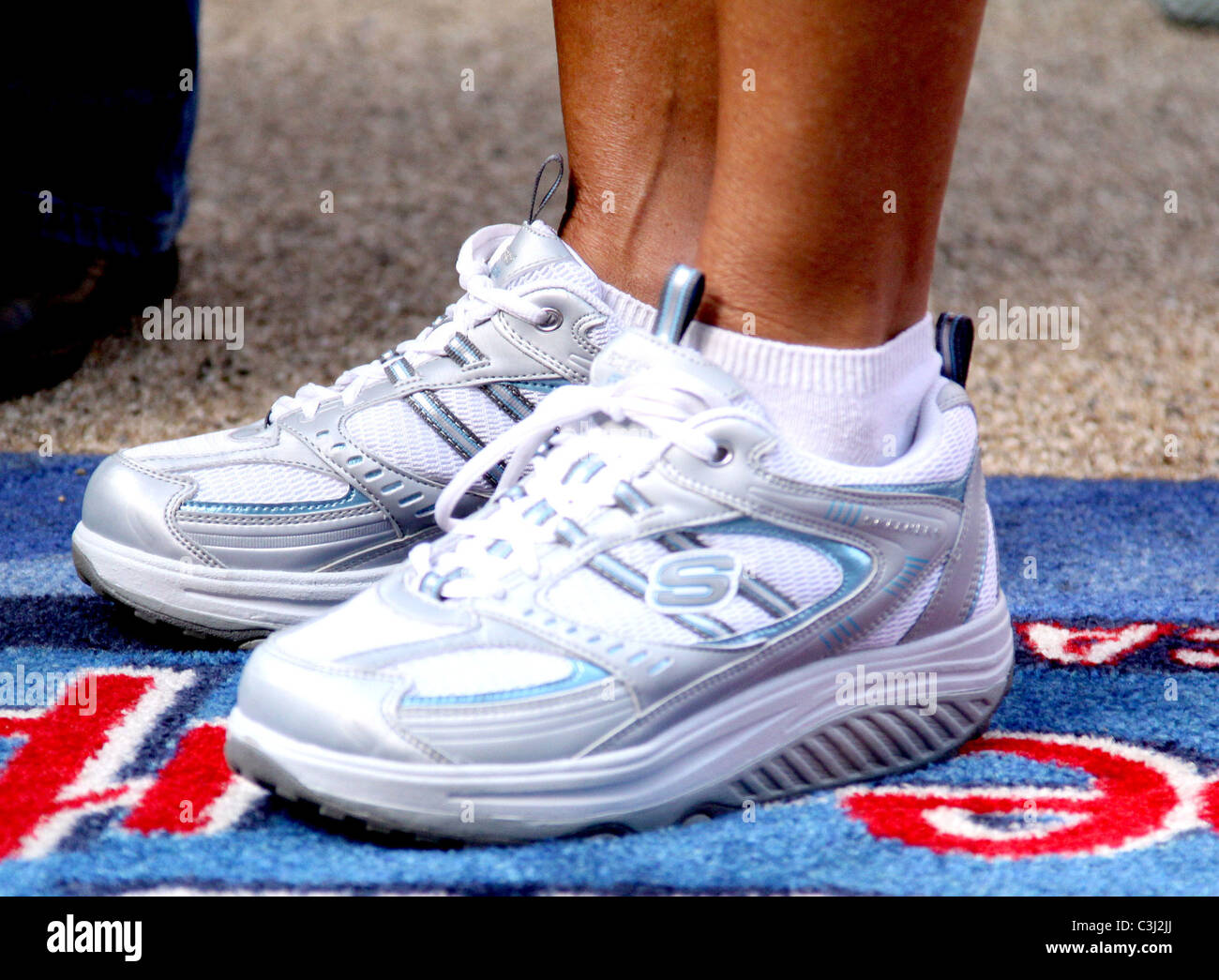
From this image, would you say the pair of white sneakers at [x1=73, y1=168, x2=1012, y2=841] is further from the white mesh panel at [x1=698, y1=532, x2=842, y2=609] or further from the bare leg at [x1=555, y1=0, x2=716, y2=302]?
the bare leg at [x1=555, y1=0, x2=716, y2=302]

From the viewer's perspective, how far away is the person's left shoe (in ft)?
1.75

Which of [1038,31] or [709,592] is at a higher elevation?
[1038,31]

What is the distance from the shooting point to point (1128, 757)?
65 centimetres

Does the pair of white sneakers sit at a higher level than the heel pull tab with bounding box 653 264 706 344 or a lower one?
lower

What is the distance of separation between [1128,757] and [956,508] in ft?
0.54

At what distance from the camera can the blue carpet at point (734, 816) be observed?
1.71ft

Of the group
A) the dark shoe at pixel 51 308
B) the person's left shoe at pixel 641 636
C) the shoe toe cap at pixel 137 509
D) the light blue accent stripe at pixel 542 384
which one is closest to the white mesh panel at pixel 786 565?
the person's left shoe at pixel 641 636

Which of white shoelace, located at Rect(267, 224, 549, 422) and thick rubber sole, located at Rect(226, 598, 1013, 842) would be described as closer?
thick rubber sole, located at Rect(226, 598, 1013, 842)

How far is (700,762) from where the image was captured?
1.87 feet

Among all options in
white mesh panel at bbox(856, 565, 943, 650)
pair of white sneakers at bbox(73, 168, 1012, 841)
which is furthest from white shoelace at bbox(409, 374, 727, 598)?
white mesh panel at bbox(856, 565, 943, 650)

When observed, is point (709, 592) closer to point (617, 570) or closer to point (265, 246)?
point (617, 570)

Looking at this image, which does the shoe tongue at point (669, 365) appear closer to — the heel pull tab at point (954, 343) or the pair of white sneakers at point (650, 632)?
the pair of white sneakers at point (650, 632)

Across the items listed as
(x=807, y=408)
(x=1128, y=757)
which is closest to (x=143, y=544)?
(x=807, y=408)

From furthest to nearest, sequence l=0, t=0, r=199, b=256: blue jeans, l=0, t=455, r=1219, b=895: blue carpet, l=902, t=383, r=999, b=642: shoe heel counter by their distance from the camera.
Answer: l=0, t=0, r=199, b=256: blue jeans, l=902, t=383, r=999, b=642: shoe heel counter, l=0, t=455, r=1219, b=895: blue carpet
